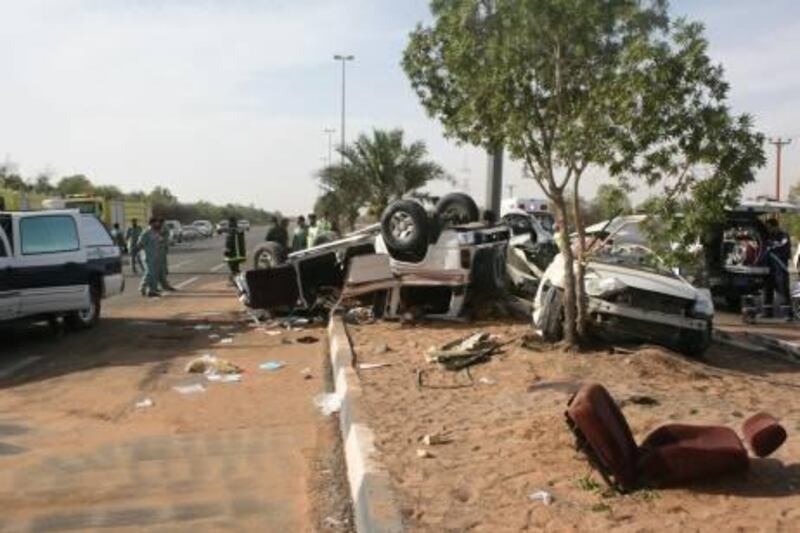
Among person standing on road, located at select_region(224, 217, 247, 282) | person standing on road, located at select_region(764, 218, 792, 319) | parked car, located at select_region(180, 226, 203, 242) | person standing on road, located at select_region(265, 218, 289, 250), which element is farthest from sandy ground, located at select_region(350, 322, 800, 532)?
parked car, located at select_region(180, 226, 203, 242)

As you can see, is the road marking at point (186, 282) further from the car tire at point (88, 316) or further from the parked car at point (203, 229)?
the parked car at point (203, 229)

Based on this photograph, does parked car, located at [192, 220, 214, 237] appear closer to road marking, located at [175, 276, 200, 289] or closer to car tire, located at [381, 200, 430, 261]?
road marking, located at [175, 276, 200, 289]

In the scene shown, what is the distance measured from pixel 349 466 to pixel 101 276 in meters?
9.20

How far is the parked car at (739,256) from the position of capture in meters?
16.1

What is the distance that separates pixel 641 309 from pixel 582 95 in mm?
2289

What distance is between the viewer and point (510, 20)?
A: 9312 millimetres

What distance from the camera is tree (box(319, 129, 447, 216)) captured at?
36.2m

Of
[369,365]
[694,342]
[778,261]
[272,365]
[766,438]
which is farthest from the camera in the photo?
[778,261]

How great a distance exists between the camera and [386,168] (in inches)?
1449

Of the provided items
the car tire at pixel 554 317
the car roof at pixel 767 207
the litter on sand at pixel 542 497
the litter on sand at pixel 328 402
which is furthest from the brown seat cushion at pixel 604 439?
the car roof at pixel 767 207

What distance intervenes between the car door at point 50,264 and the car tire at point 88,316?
44 cm

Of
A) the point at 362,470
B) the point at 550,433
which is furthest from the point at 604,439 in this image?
the point at 362,470

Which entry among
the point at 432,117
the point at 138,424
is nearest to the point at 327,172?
the point at 432,117

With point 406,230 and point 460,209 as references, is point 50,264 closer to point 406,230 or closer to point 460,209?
point 406,230
